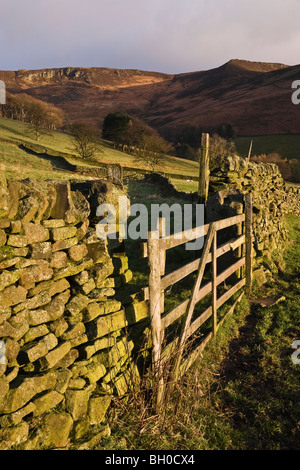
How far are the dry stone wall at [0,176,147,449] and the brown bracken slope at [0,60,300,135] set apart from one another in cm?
7985

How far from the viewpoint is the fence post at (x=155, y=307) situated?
396 cm

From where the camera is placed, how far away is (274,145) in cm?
6353

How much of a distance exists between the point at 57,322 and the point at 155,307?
1275 mm

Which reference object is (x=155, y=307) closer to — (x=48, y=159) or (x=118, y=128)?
(x=48, y=159)

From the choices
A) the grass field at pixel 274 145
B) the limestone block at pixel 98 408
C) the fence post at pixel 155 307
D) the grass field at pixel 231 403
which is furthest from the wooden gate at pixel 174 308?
the grass field at pixel 274 145

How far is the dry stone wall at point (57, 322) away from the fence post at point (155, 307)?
303mm

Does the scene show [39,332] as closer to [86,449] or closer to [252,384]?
[86,449]

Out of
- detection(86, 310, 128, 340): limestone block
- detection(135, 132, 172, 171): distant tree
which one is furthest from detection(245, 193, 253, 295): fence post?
detection(135, 132, 172, 171): distant tree

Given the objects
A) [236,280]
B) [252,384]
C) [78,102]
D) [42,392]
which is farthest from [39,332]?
[78,102]

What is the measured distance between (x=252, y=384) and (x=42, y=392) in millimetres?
3337

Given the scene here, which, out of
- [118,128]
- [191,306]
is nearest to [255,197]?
[191,306]

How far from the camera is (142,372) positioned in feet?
14.4

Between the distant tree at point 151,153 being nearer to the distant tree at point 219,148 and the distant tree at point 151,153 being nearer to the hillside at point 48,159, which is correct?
the hillside at point 48,159
